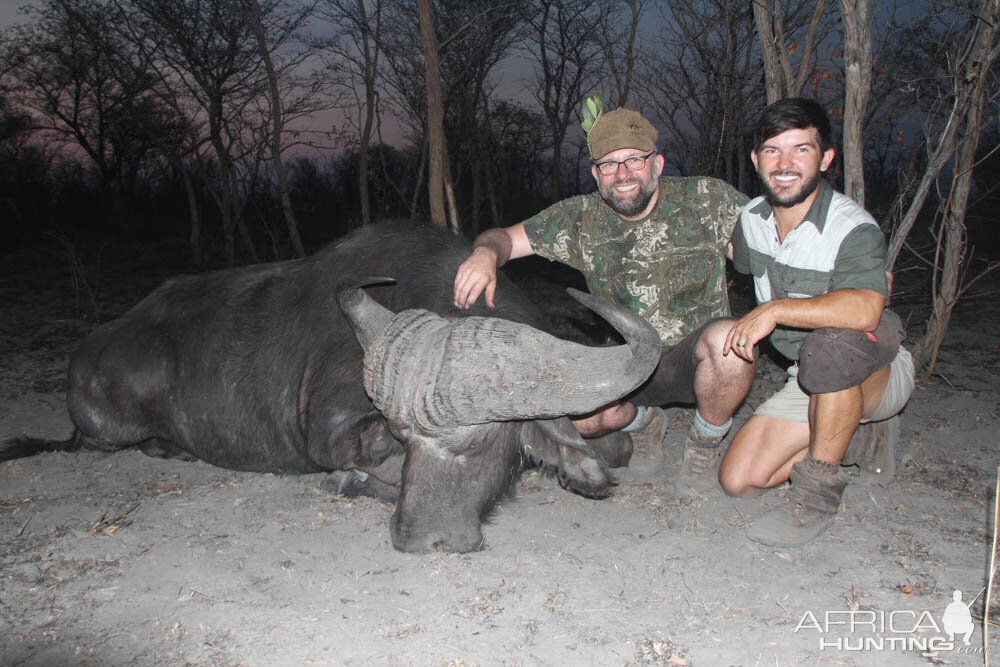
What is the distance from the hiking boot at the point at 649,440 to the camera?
13.6 feet

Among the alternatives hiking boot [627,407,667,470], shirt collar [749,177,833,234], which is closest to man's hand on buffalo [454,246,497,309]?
hiking boot [627,407,667,470]

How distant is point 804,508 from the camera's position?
3.27 m

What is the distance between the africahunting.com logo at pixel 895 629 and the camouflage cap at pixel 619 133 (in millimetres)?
2397

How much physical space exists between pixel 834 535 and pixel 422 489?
1.86 meters

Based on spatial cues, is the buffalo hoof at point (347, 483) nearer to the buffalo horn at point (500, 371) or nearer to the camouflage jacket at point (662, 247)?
the buffalo horn at point (500, 371)

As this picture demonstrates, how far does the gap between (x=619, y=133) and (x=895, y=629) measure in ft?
8.47

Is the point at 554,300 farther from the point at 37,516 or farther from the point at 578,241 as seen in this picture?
the point at 37,516

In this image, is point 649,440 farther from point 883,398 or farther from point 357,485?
point 357,485

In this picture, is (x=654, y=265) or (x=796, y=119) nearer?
(x=796, y=119)

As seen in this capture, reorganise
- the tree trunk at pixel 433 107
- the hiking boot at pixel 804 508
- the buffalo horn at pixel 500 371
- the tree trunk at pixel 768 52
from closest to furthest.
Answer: the buffalo horn at pixel 500 371
the hiking boot at pixel 804 508
the tree trunk at pixel 768 52
the tree trunk at pixel 433 107

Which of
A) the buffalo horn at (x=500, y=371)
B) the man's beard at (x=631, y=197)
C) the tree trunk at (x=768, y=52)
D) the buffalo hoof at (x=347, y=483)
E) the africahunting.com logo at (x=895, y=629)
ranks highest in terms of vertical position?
the tree trunk at (x=768, y=52)

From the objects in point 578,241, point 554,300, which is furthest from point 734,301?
point 578,241

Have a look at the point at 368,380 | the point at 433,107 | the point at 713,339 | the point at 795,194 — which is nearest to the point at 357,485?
the point at 368,380

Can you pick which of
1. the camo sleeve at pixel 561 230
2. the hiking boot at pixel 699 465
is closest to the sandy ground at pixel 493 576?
the hiking boot at pixel 699 465
